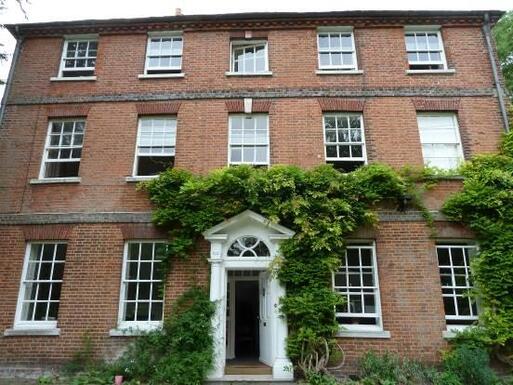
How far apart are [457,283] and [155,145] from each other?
8.92 meters

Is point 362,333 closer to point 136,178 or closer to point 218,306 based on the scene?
point 218,306

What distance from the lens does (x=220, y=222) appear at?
9.23m

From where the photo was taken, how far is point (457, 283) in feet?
29.8

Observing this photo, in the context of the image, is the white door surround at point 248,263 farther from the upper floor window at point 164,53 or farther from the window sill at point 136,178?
the upper floor window at point 164,53

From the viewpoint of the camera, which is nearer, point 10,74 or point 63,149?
point 63,149

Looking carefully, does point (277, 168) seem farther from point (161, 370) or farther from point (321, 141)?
point (161, 370)

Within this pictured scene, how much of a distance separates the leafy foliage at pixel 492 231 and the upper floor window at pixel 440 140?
2.00 ft

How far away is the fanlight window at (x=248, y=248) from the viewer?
9.26 meters

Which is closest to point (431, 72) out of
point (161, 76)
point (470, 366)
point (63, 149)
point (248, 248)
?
point (248, 248)

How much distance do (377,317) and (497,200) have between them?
4.07 meters

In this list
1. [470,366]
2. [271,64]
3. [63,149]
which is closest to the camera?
[470,366]

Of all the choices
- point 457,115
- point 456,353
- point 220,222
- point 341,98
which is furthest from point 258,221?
point 457,115

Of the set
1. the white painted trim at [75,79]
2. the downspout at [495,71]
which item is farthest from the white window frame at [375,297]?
the white painted trim at [75,79]

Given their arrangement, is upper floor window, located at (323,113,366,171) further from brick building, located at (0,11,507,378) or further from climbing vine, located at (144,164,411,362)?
climbing vine, located at (144,164,411,362)
